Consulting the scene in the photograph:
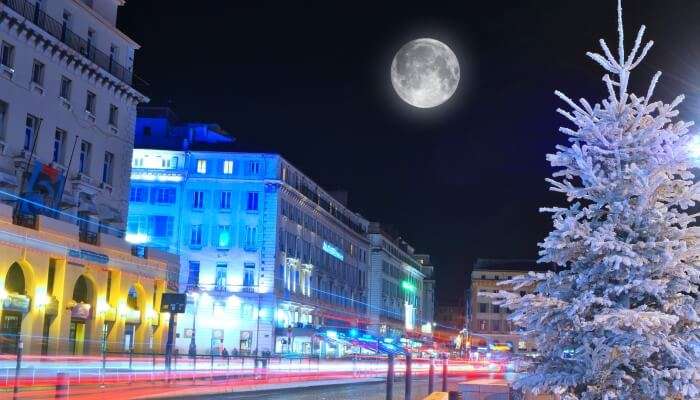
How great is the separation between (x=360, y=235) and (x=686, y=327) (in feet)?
348

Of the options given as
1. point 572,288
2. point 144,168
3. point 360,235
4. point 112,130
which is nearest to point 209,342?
point 144,168

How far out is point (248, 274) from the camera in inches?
2970

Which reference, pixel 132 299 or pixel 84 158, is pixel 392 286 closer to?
pixel 132 299

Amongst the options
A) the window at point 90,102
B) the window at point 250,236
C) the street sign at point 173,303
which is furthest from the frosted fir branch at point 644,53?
the window at point 250,236

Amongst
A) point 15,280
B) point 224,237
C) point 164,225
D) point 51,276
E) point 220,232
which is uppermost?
point 164,225

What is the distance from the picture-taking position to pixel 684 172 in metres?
9.78

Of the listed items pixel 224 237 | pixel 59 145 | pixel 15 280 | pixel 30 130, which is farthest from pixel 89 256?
pixel 224 237

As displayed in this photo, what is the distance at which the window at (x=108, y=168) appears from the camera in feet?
152

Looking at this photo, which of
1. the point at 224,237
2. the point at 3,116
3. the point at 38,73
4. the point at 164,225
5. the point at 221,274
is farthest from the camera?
the point at 224,237

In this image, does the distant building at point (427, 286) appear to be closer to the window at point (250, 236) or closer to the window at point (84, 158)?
the window at point (250, 236)

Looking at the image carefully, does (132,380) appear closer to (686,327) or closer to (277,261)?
(686,327)

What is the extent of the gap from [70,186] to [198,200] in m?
33.7

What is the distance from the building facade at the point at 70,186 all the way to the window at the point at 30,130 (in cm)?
6

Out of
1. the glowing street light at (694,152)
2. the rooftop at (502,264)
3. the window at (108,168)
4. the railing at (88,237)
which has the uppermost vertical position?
the rooftop at (502,264)
